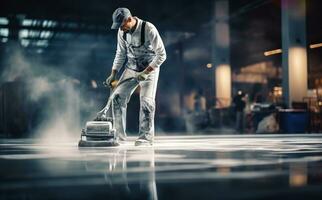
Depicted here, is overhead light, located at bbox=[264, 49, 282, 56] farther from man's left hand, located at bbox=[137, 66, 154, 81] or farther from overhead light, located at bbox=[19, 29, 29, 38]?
man's left hand, located at bbox=[137, 66, 154, 81]

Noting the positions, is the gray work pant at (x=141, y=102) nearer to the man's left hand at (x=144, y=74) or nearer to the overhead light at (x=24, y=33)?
the man's left hand at (x=144, y=74)

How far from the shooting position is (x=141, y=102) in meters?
4.75

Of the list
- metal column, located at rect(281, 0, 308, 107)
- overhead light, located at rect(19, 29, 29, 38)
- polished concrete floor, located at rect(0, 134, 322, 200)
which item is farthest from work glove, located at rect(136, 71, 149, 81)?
overhead light, located at rect(19, 29, 29, 38)

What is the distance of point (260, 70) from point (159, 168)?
20.9 meters

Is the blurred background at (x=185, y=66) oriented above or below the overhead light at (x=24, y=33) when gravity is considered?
below

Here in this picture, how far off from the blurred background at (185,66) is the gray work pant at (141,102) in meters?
2.89

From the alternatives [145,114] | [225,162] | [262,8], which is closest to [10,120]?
[145,114]

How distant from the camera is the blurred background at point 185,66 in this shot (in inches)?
420

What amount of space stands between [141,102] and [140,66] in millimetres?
383

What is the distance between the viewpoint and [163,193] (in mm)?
1722

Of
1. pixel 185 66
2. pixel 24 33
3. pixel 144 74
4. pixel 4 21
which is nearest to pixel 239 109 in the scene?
pixel 144 74

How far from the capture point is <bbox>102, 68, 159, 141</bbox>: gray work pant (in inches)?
185

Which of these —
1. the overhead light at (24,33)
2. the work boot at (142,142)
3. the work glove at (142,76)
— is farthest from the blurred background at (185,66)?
the work glove at (142,76)

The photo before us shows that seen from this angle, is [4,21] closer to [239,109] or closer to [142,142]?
[239,109]
